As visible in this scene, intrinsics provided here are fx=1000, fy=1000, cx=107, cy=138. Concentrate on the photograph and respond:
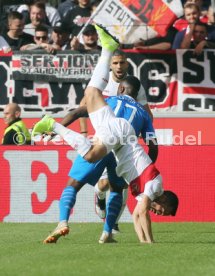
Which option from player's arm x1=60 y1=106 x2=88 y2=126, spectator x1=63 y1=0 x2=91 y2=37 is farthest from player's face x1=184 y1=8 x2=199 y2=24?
player's arm x1=60 y1=106 x2=88 y2=126

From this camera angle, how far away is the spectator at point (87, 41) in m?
16.6

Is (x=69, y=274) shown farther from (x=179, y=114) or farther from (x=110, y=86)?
(x=179, y=114)

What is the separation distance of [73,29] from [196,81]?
241 cm

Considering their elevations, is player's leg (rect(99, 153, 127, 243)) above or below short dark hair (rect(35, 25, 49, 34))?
below

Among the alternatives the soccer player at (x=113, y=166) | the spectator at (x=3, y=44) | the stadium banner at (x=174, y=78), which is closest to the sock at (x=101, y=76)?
the soccer player at (x=113, y=166)

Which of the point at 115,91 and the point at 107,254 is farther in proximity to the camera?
the point at 115,91

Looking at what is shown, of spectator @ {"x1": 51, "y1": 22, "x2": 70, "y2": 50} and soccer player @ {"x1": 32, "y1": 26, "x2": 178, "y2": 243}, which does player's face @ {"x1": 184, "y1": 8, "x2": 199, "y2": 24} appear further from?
soccer player @ {"x1": 32, "y1": 26, "x2": 178, "y2": 243}

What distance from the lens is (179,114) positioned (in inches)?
637

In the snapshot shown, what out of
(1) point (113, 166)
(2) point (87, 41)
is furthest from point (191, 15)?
(1) point (113, 166)

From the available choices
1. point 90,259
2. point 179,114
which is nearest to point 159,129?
point 179,114

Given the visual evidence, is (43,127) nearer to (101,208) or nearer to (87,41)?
(101,208)

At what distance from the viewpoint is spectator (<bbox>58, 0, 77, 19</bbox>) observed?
18.1 meters

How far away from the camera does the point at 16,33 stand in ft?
56.6

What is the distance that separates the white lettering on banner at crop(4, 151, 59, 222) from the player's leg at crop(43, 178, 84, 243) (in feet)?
11.9
